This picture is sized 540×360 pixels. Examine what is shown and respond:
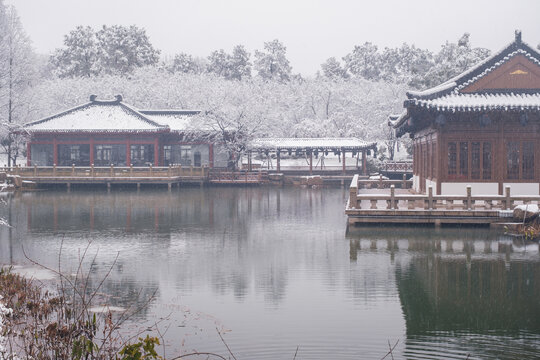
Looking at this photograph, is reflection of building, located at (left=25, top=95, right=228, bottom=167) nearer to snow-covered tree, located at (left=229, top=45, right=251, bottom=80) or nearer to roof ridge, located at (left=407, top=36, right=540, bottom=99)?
roof ridge, located at (left=407, top=36, right=540, bottom=99)

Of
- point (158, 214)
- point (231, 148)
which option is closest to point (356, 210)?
point (158, 214)

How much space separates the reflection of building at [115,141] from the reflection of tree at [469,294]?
110 feet

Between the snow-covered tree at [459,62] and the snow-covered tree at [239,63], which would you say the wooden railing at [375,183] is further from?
the snow-covered tree at [239,63]

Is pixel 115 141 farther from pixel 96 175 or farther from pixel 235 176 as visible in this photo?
pixel 235 176

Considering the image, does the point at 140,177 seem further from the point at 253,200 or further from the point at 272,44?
the point at 272,44

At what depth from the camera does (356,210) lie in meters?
21.0

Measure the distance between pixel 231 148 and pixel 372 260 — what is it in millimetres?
32687

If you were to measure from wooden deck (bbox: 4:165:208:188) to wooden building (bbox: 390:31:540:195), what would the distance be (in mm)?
21384

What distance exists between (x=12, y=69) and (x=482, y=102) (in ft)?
112

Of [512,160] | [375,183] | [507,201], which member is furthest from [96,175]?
[507,201]

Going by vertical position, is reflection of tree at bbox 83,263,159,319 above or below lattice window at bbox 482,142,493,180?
below

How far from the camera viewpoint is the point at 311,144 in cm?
4859

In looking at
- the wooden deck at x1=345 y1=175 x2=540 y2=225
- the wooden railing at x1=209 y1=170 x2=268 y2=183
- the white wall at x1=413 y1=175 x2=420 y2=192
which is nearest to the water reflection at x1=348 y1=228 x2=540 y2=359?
the wooden deck at x1=345 y1=175 x2=540 y2=225

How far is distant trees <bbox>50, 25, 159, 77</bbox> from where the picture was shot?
272 feet
